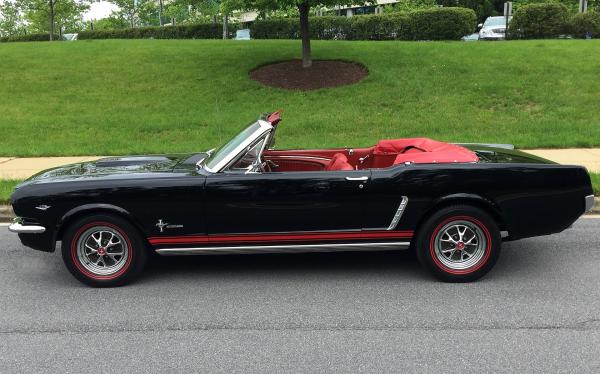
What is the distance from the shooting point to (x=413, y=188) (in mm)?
4500

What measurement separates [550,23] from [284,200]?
21.1 m

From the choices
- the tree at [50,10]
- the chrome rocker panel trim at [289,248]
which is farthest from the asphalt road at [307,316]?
the tree at [50,10]

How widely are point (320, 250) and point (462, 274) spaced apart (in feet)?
4.01

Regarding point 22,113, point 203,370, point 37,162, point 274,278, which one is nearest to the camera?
point 203,370

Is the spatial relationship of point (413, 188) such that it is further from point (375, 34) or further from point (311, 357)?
point (375, 34)

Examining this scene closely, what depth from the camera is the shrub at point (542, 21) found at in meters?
21.8

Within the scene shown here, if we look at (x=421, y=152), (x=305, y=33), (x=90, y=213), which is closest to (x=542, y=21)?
(x=305, y=33)

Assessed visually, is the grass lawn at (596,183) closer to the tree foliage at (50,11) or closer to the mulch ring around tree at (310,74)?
the mulch ring around tree at (310,74)

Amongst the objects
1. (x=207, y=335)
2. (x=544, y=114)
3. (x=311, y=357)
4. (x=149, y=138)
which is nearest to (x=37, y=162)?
(x=149, y=138)

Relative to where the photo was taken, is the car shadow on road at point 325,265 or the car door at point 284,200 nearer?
the car door at point 284,200

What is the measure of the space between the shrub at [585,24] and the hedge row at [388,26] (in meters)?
4.10

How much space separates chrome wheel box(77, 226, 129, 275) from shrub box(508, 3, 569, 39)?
21.6 meters

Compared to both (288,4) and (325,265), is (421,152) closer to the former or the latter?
(325,265)

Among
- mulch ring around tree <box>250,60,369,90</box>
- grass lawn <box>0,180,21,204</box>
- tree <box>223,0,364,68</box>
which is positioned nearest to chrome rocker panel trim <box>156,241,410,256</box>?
grass lawn <box>0,180,21,204</box>
